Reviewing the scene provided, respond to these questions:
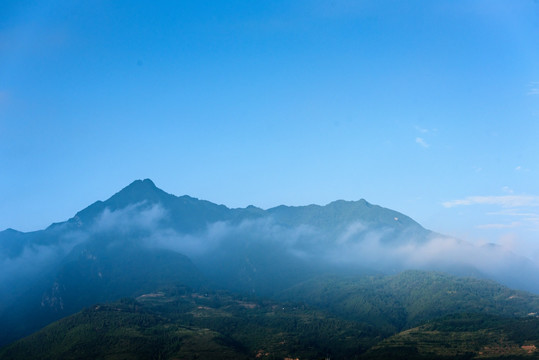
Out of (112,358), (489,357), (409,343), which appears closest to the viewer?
(489,357)

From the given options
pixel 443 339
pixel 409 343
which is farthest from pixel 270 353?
pixel 443 339

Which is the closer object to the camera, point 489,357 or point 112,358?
point 489,357

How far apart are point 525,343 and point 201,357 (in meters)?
112

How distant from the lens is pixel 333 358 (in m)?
194

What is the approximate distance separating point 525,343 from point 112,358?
468 ft

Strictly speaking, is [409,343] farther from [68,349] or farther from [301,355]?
[68,349]

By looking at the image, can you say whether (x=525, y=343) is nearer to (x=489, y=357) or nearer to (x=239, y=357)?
(x=489, y=357)

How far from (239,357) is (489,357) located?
273 feet

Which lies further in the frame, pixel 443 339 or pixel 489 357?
pixel 443 339

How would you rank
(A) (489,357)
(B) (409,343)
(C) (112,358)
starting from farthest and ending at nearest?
1. (B) (409,343)
2. (C) (112,358)
3. (A) (489,357)

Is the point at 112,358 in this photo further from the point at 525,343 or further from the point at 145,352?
the point at 525,343

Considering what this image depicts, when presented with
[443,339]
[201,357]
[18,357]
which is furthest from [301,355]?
[18,357]

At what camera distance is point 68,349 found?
192m

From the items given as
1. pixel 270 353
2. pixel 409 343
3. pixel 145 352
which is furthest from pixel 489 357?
pixel 145 352
